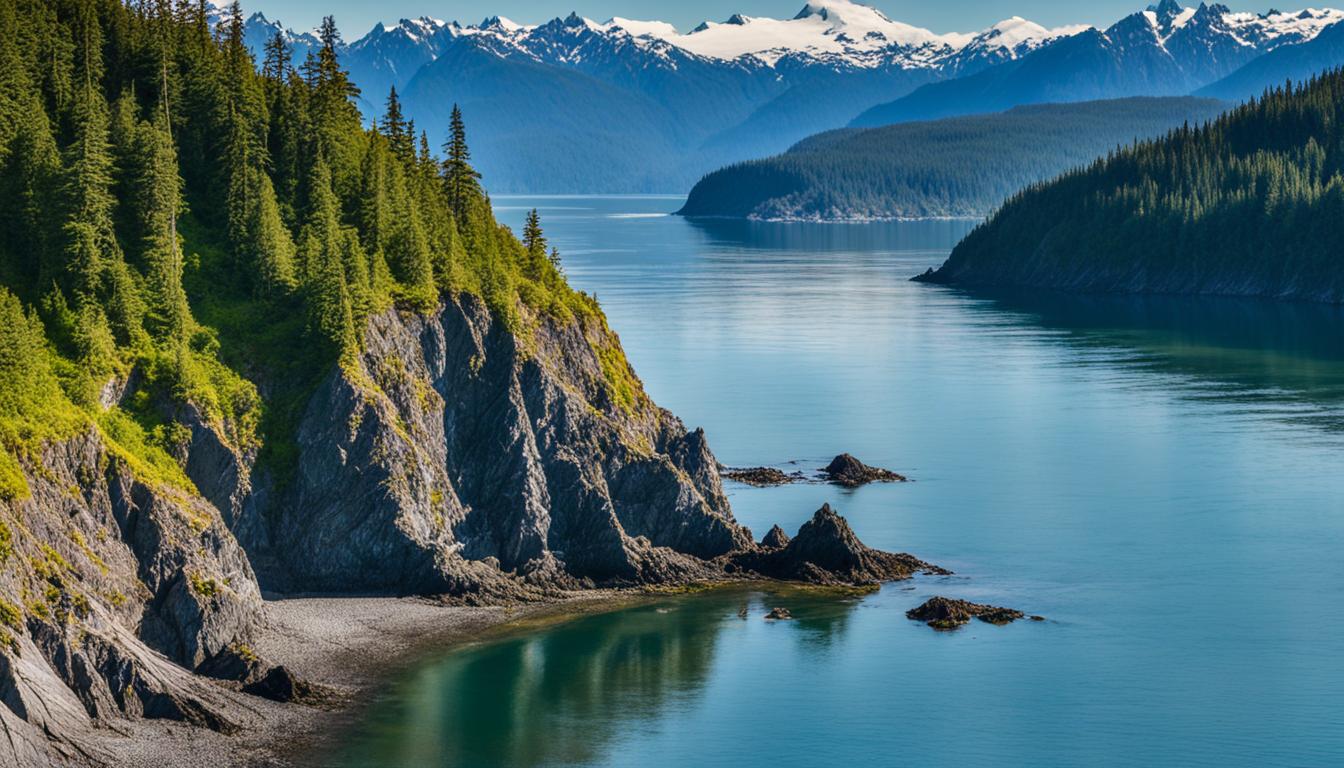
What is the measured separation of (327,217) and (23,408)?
26.3m

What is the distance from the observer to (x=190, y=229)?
8894 centimetres

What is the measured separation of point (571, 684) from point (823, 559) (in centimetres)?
1760

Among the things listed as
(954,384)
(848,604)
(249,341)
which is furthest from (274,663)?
(954,384)

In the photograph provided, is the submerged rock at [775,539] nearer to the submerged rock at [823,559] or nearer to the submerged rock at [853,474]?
the submerged rock at [823,559]

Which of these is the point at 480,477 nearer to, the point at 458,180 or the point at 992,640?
the point at 992,640

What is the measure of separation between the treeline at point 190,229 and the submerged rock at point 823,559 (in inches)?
668

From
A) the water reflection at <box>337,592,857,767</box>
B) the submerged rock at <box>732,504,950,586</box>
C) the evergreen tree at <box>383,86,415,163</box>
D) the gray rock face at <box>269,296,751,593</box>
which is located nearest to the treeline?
the evergreen tree at <box>383,86,415,163</box>

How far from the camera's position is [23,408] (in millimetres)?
66750

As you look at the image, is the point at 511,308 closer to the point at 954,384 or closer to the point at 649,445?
the point at 649,445

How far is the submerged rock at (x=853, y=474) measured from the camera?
111062 millimetres

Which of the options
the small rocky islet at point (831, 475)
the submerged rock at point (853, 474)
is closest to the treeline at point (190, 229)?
the small rocky islet at point (831, 475)

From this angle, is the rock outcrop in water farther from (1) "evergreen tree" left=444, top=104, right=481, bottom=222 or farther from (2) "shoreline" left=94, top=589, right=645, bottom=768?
(1) "evergreen tree" left=444, top=104, right=481, bottom=222

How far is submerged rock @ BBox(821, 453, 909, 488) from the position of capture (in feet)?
364

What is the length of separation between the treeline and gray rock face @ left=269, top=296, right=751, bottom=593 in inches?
99.6
